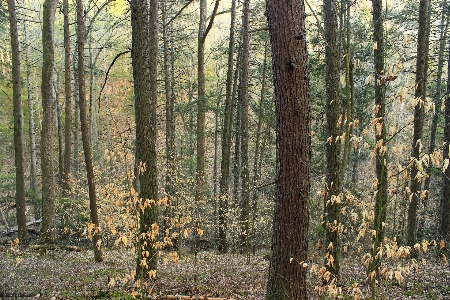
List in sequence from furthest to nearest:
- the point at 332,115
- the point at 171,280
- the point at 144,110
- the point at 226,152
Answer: the point at 226,152
the point at 171,280
the point at 332,115
the point at 144,110

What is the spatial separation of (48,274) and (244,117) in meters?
7.62

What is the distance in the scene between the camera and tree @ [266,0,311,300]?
4.02 meters

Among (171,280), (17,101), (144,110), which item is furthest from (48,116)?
(171,280)

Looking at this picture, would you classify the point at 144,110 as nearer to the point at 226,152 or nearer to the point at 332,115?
the point at 332,115

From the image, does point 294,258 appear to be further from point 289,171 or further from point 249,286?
point 249,286

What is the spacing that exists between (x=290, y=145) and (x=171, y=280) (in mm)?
5842

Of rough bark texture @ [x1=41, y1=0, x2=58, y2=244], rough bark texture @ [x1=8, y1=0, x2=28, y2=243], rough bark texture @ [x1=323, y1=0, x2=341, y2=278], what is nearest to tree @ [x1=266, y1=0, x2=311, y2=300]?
rough bark texture @ [x1=323, y1=0, x2=341, y2=278]

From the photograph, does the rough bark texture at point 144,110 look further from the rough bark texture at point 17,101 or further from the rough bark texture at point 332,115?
the rough bark texture at point 17,101

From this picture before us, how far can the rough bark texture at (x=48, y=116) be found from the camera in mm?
10430

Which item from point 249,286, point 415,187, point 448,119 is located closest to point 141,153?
point 249,286

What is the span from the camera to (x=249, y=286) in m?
8.46

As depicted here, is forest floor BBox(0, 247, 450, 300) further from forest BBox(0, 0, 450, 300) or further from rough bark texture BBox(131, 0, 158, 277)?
rough bark texture BBox(131, 0, 158, 277)

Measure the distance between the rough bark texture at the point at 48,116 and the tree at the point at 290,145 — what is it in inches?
332

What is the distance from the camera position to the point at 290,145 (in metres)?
4.09
